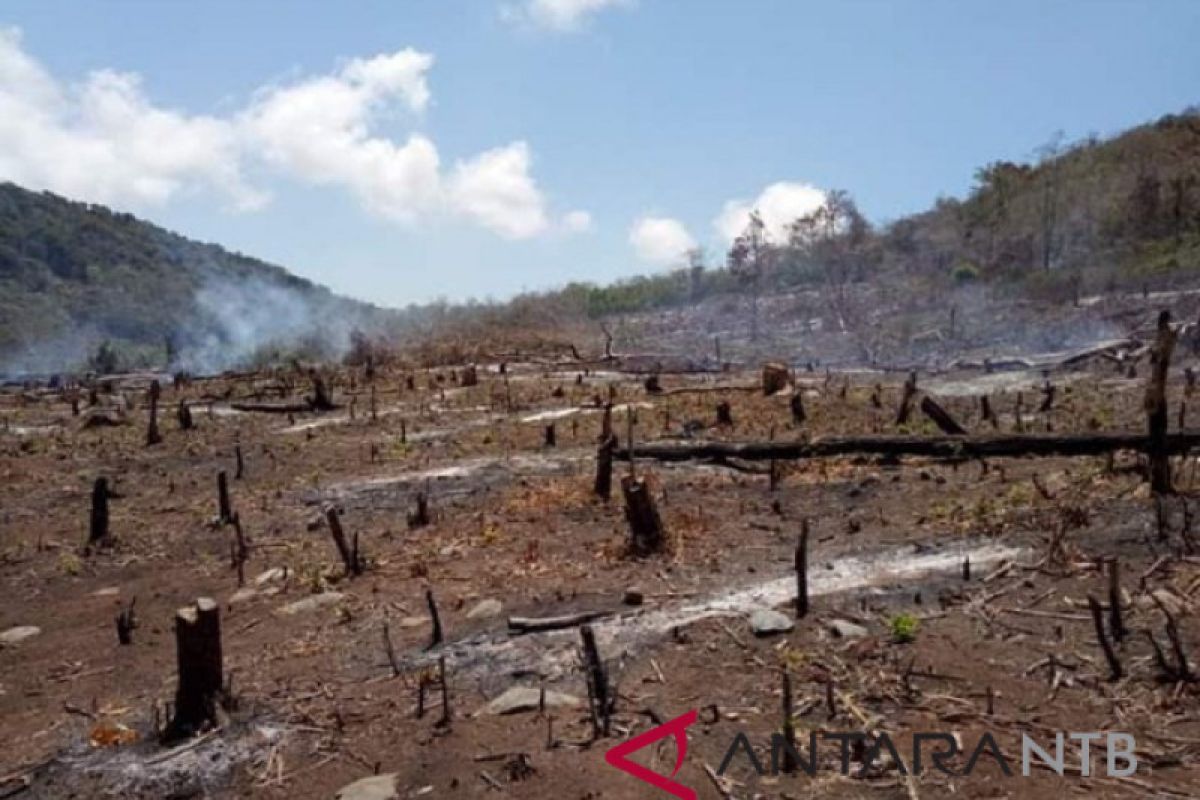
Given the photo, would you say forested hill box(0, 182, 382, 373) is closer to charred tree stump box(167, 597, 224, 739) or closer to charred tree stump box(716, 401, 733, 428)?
charred tree stump box(716, 401, 733, 428)

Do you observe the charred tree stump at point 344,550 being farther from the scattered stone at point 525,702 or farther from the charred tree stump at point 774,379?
the charred tree stump at point 774,379

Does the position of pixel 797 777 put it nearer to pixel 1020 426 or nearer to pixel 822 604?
pixel 822 604

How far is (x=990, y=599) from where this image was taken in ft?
21.4

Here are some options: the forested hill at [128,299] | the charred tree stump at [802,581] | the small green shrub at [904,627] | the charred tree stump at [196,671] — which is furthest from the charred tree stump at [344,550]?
the forested hill at [128,299]

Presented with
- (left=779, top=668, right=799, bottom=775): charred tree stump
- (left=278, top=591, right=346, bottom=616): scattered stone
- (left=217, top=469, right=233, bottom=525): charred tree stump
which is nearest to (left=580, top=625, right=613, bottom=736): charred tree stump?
(left=779, top=668, right=799, bottom=775): charred tree stump

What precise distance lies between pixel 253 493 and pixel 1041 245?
38.7 m

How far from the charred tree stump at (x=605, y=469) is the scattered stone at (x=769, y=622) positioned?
14.7ft

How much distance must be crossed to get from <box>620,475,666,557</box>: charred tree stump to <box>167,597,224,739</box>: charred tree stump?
378 cm

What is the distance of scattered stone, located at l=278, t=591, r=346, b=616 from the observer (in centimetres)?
798

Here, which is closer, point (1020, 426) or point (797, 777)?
point (797, 777)

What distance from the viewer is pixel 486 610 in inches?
290

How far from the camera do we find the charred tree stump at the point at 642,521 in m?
8.46

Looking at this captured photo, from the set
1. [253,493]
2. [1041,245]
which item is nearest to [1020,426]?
[253,493]

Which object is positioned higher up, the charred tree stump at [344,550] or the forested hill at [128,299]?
the forested hill at [128,299]
